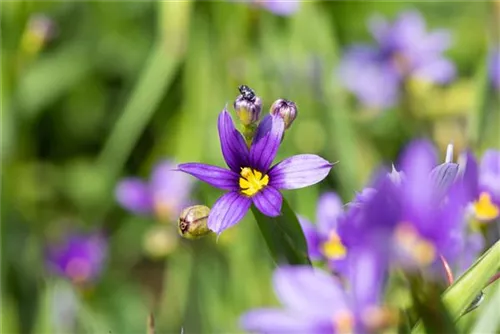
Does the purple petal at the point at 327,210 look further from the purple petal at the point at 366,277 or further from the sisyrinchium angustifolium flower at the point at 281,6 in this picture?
the sisyrinchium angustifolium flower at the point at 281,6

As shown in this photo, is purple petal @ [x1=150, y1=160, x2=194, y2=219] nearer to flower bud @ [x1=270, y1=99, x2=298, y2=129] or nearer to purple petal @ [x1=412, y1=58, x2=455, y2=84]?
purple petal @ [x1=412, y1=58, x2=455, y2=84]

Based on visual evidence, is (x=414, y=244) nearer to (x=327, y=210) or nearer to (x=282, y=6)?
(x=327, y=210)

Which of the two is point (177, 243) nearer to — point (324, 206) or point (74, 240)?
point (74, 240)

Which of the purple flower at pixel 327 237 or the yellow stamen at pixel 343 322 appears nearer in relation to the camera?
the yellow stamen at pixel 343 322

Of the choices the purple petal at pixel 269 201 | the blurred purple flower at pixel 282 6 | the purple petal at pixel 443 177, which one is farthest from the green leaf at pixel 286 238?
the blurred purple flower at pixel 282 6

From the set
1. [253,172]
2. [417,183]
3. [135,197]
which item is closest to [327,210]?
[253,172]

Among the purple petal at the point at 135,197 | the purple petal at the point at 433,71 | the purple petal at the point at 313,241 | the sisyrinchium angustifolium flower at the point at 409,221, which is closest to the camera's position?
the sisyrinchium angustifolium flower at the point at 409,221

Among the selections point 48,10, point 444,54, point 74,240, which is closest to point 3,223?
point 74,240
